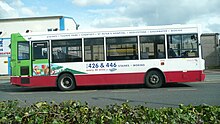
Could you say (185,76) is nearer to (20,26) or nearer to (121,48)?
(121,48)

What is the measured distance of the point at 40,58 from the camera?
45.1ft

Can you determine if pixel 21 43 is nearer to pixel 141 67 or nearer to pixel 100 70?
pixel 100 70

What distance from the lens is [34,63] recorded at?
1373cm

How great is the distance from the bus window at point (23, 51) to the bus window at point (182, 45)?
275 inches

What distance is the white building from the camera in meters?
29.6

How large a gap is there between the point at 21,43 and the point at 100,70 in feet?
14.2

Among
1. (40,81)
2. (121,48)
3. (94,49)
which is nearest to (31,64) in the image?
(40,81)

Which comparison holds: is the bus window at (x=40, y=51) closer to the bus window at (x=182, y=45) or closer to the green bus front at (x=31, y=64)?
the green bus front at (x=31, y=64)

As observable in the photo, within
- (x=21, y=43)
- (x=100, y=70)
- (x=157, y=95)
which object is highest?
(x=21, y=43)

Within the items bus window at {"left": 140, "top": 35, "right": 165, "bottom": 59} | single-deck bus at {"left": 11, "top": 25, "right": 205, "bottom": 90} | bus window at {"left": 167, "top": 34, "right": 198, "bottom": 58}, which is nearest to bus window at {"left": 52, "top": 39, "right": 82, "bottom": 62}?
single-deck bus at {"left": 11, "top": 25, "right": 205, "bottom": 90}

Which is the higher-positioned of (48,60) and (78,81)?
(48,60)

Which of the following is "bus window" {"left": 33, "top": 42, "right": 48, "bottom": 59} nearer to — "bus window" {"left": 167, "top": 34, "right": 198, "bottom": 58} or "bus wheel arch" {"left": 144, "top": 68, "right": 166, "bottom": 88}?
"bus wheel arch" {"left": 144, "top": 68, "right": 166, "bottom": 88}

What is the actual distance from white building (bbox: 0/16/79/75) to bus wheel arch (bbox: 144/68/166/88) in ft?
59.4

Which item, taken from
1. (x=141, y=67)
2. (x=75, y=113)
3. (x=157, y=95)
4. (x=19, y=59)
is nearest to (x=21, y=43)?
(x=19, y=59)
